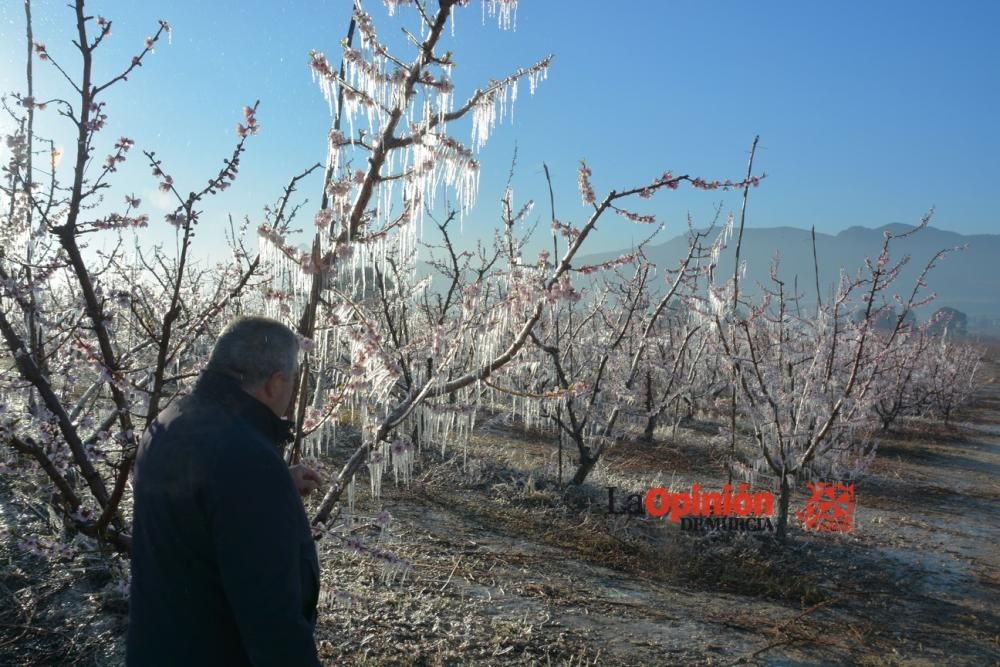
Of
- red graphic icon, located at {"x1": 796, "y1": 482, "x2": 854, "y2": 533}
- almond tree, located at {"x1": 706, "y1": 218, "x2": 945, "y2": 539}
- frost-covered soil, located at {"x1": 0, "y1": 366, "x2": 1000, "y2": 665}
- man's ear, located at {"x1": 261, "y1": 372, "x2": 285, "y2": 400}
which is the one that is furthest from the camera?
red graphic icon, located at {"x1": 796, "y1": 482, "x2": 854, "y2": 533}

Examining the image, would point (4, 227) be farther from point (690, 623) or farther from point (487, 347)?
point (690, 623)

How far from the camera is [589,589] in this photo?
5.29 m

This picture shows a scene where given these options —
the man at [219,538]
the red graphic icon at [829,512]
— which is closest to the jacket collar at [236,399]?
the man at [219,538]

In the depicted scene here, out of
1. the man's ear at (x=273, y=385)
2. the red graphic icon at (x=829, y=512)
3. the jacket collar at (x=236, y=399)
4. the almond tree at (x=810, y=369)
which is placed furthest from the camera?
the red graphic icon at (x=829, y=512)

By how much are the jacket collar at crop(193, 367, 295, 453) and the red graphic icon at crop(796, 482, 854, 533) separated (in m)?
7.85

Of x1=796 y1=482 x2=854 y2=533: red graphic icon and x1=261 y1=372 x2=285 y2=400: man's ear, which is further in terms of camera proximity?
x1=796 y1=482 x2=854 y2=533: red graphic icon

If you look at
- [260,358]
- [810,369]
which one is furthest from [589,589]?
[260,358]

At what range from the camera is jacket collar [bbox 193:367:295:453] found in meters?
1.72

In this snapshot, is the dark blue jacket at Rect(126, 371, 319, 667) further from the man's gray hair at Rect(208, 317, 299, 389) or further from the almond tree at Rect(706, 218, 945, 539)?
the almond tree at Rect(706, 218, 945, 539)

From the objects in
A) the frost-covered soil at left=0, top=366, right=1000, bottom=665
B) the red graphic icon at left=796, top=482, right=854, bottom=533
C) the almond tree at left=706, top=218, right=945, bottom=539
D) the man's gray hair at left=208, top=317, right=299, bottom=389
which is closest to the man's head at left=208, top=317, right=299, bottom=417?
the man's gray hair at left=208, top=317, right=299, bottom=389

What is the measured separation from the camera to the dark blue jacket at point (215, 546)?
151cm

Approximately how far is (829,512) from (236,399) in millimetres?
8572

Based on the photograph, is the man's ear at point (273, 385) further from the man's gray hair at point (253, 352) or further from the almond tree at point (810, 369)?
the almond tree at point (810, 369)

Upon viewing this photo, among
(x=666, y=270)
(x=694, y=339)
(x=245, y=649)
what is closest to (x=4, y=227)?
(x=245, y=649)
